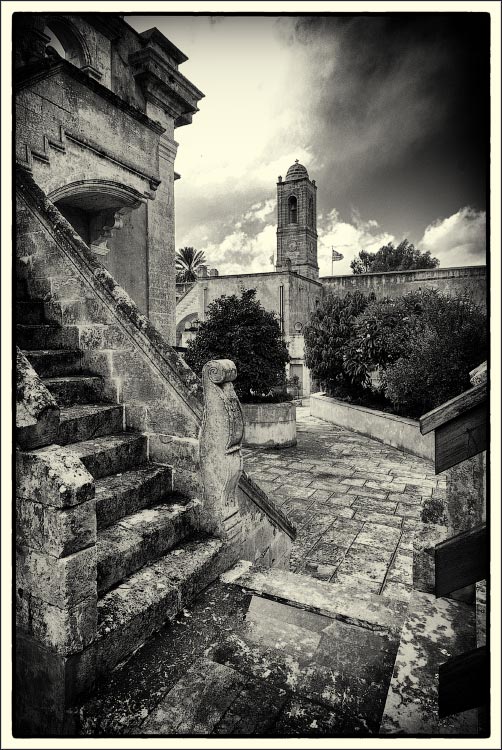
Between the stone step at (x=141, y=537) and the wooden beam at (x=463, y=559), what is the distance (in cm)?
165

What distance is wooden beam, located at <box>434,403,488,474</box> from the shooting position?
148cm

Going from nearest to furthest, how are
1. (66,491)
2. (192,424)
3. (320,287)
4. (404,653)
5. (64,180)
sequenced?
(66,491)
(404,653)
(192,424)
(64,180)
(320,287)

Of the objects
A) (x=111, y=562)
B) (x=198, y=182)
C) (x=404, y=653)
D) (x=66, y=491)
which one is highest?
(x=198, y=182)

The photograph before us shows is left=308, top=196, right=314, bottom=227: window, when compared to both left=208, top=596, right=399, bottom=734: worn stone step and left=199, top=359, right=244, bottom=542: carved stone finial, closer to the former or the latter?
left=199, top=359, right=244, bottom=542: carved stone finial

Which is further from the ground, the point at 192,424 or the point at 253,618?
the point at 192,424

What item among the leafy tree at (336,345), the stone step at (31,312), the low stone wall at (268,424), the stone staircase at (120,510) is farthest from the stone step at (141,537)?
the leafy tree at (336,345)

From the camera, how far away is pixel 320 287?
27766 millimetres

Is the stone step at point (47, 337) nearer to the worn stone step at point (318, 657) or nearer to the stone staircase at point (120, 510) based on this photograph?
the stone staircase at point (120, 510)

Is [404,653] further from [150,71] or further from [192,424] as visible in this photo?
[150,71]

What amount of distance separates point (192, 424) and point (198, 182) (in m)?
2.29

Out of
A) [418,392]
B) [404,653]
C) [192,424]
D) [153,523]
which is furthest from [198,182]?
[418,392]

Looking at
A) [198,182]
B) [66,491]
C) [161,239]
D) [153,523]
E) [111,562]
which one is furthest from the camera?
[161,239]

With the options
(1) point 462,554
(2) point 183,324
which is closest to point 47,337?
(1) point 462,554

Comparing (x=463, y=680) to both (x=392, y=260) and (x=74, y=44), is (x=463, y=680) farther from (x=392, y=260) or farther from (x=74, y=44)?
(x=392, y=260)
